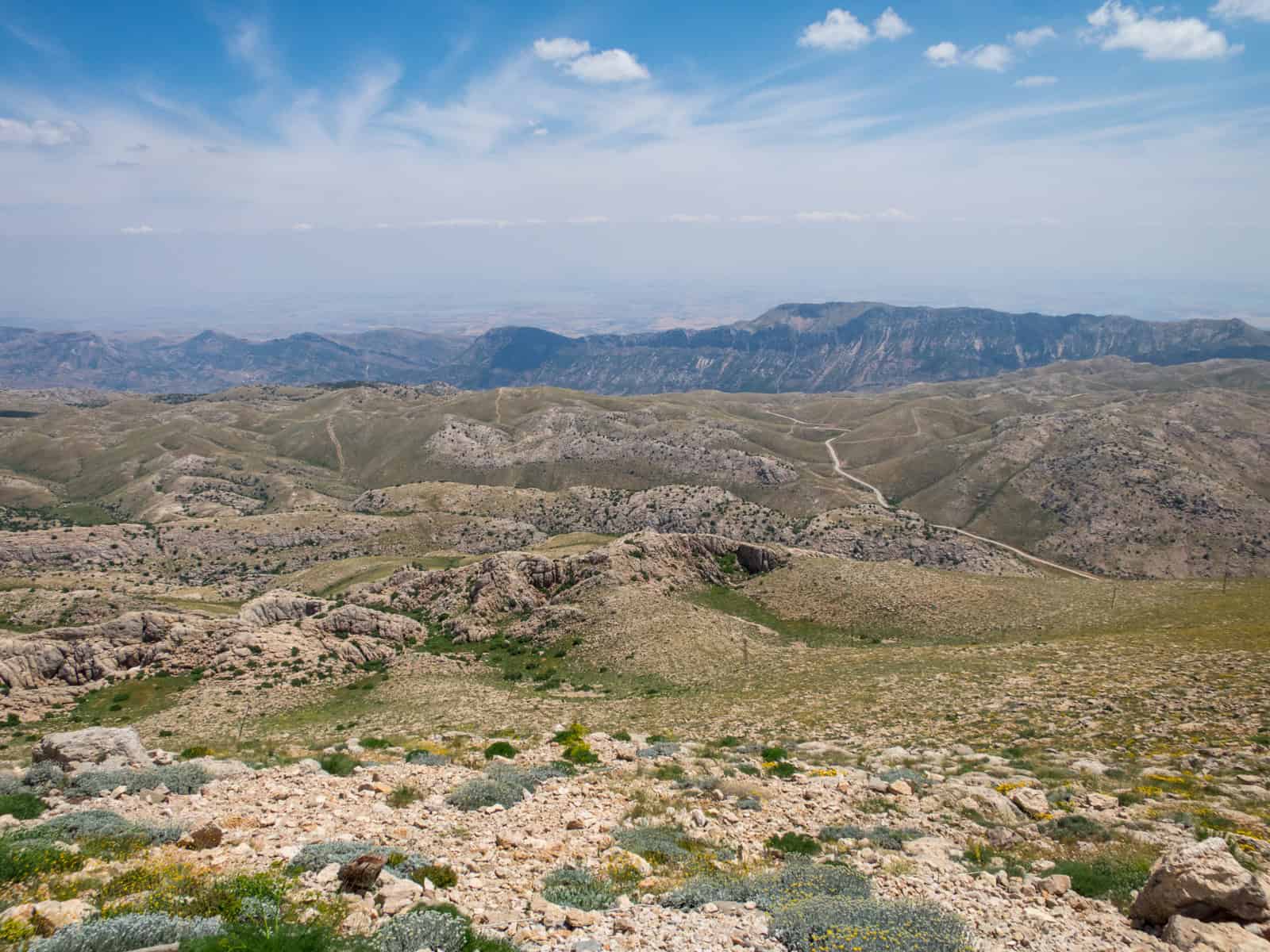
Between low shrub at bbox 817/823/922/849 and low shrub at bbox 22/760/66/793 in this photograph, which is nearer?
low shrub at bbox 817/823/922/849

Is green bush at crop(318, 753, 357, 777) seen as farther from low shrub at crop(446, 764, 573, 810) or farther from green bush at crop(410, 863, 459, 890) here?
green bush at crop(410, 863, 459, 890)

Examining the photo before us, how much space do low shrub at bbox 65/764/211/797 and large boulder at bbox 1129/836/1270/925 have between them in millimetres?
20635

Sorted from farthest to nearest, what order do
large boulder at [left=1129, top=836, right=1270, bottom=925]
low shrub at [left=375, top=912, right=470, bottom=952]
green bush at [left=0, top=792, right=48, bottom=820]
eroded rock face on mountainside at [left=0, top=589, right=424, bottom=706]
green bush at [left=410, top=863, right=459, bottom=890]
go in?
eroded rock face on mountainside at [left=0, top=589, right=424, bottom=706], green bush at [left=0, top=792, right=48, bottom=820], green bush at [left=410, top=863, right=459, bottom=890], large boulder at [left=1129, top=836, right=1270, bottom=925], low shrub at [left=375, top=912, right=470, bottom=952]

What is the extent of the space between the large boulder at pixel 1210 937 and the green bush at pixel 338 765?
18.5 metres

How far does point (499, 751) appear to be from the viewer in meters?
21.1

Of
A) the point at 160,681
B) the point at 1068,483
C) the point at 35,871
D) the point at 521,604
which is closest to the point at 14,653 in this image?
the point at 160,681

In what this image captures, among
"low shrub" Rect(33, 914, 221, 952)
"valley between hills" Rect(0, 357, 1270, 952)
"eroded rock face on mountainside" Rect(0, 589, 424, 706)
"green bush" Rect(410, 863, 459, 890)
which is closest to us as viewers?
"low shrub" Rect(33, 914, 221, 952)

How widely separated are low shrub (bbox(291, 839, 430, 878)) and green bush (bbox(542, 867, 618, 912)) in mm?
2387

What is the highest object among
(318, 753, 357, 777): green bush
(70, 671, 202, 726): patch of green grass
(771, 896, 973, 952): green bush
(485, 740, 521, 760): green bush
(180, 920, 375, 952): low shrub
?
(180, 920, 375, 952): low shrub

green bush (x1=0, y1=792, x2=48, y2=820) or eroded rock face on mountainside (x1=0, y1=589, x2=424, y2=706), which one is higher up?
green bush (x1=0, y1=792, x2=48, y2=820)

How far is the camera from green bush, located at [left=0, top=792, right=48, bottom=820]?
13.8 m

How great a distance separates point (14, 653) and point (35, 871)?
3400cm

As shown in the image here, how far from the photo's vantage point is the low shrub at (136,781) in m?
15.5

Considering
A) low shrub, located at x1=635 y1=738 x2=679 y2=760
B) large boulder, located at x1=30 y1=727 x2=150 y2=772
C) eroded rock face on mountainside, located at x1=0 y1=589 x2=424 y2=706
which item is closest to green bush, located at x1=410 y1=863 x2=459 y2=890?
low shrub, located at x1=635 y1=738 x2=679 y2=760
